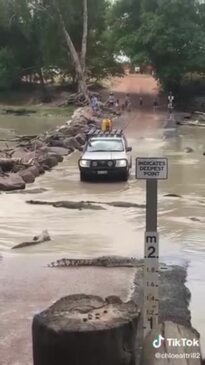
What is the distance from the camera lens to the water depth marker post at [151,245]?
6254mm

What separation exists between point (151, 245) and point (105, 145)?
19.8 metres

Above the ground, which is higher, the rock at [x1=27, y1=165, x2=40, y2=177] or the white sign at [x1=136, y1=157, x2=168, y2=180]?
the white sign at [x1=136, y1=157, x2=168, y2=180]

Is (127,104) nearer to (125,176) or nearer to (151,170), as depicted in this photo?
(125,176)

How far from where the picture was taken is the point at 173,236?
15.5 m

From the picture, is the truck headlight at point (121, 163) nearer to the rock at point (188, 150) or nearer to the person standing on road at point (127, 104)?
the rock at point (188, 150)

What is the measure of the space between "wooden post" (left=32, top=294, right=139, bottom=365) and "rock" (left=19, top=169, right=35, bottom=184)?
19.7 meters

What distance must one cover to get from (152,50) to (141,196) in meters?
42.4

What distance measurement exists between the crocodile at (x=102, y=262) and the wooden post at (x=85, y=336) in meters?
6.69

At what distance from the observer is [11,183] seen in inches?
914

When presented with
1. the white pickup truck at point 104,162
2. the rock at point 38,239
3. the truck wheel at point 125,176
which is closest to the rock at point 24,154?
the white pickup truck at point 104,162

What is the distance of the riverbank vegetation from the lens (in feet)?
201

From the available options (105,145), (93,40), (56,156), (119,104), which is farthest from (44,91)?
(105,145)

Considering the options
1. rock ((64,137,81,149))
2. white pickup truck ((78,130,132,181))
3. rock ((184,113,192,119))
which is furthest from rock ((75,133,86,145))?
rock ((184,113,192,119))

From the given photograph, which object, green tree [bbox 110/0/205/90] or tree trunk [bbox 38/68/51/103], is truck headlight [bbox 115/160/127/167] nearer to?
green tree [bbox 110/0/205/90]
